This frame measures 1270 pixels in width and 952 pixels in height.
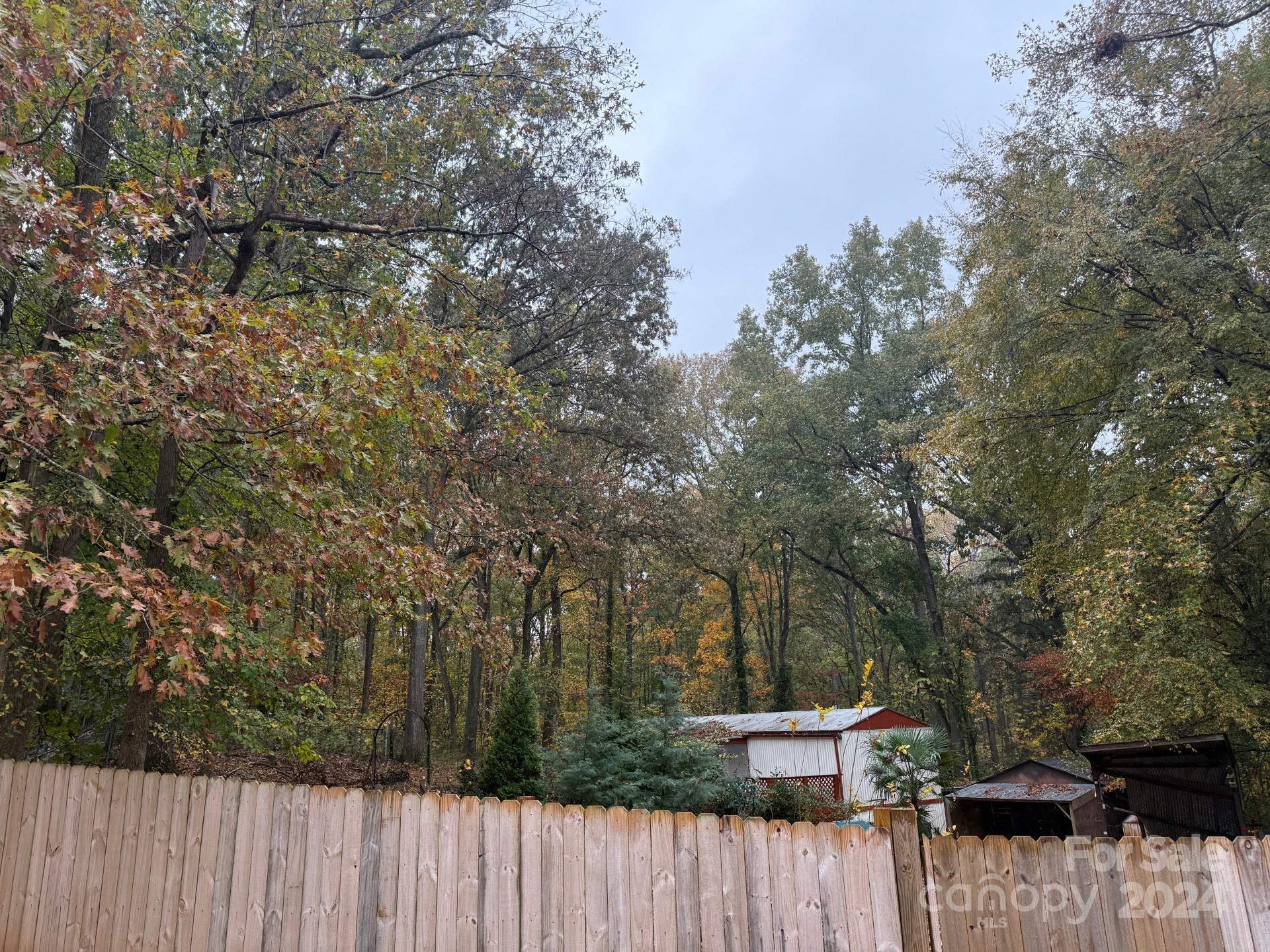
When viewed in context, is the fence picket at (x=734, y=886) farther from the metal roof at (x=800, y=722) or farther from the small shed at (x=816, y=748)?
the small shed at (x=816, y=748)

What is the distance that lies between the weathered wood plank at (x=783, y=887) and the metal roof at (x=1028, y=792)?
390 inches

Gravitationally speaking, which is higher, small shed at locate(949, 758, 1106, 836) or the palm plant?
the palm plant

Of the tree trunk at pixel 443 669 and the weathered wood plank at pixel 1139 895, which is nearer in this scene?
the weathered wood plank at pixel 1139 895

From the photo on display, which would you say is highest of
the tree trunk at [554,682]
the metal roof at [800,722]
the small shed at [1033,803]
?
the tree trunk at [554,682]

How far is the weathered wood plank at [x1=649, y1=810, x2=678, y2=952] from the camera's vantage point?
341 cm

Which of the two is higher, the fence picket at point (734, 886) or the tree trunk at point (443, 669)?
the tree trunk at point (443, 669)

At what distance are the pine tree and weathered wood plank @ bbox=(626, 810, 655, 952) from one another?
8.44m

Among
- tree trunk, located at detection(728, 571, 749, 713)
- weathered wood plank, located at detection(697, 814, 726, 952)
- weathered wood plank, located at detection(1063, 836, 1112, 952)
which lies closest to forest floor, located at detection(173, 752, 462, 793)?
weathered wood plank, located at detection(697, 814, 726, 952)

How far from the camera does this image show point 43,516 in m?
4.55

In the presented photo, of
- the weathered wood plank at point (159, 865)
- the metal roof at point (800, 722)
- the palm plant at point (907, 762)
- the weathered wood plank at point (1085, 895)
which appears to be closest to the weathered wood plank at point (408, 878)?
the weathered wood plank at point (159, 865)

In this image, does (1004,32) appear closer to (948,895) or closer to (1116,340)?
(1116,340)

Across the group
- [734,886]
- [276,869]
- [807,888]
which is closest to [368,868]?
[276,869]

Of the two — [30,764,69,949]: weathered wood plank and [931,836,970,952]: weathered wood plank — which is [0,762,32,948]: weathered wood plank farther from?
[931,836,970,952]: weathered wood plank

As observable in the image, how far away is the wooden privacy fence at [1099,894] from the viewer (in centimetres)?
288
